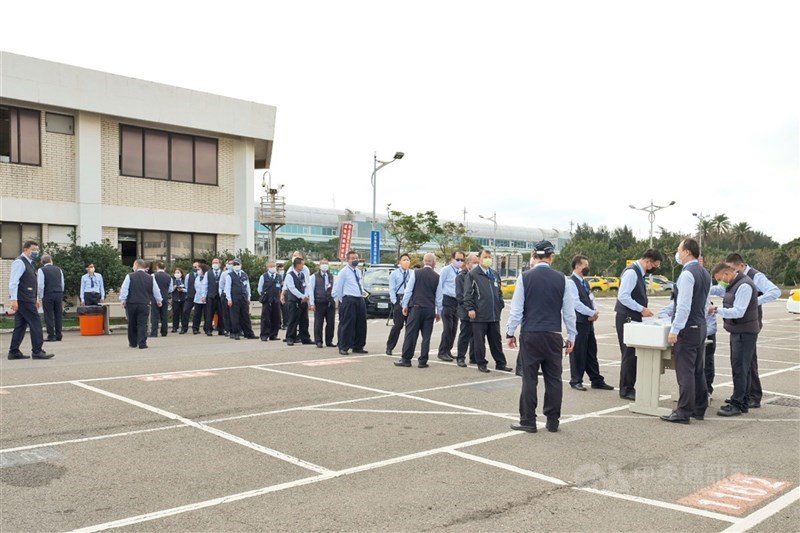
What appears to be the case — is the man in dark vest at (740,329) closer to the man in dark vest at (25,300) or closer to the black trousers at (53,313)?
the man in dark vest at (25,300)

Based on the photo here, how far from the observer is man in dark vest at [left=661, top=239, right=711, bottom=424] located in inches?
305

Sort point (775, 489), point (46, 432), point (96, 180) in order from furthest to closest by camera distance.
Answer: point (96, 180) → point (46, 432) → point (775, 489)

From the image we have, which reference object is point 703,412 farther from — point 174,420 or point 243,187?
point 243,187

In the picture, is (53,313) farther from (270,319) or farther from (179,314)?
(270,319)

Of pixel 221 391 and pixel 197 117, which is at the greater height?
pixel 197 117

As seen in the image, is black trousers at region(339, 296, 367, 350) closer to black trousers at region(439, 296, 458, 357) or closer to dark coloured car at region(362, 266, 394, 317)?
black trousers at region(439, 296, 458, 357)

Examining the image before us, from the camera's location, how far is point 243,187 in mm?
27312

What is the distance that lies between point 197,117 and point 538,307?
20921mm

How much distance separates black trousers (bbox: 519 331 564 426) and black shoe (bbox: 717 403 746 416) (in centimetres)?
238

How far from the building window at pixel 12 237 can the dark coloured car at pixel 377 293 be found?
36.4 ft

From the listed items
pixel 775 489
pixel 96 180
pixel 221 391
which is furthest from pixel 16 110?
pixel 775 489

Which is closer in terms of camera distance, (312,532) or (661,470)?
(312,532)

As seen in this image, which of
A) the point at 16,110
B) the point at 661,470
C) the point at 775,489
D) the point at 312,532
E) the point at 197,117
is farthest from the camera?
the point at 197,117

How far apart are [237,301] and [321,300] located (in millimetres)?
3278
